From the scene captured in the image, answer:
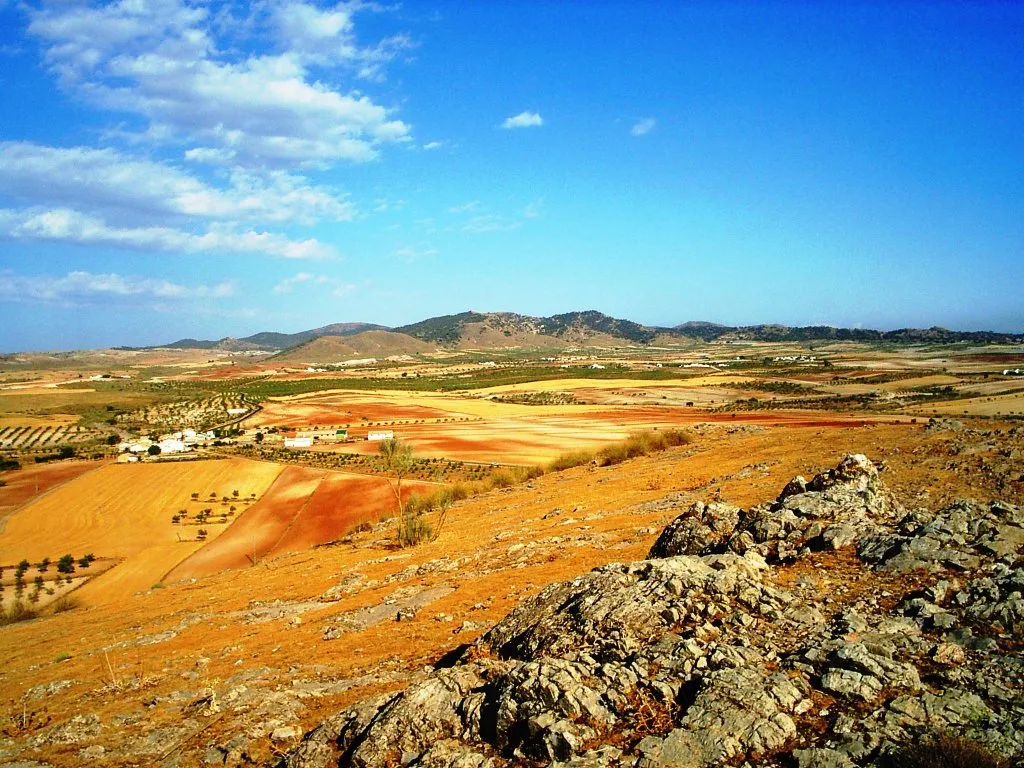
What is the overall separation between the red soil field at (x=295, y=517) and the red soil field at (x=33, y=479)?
22189 millimetres

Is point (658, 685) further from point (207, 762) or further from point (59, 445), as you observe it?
point (59, 445)

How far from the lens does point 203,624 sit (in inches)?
617

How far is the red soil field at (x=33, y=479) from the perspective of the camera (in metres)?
51.4

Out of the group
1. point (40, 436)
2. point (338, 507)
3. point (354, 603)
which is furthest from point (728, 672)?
point (40, 436)

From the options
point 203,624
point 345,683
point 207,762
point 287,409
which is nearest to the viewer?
point 207,762

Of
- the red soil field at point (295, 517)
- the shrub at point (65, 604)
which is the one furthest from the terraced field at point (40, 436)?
the shrub at point (65, 604)

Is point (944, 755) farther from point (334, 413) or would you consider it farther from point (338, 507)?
point (334, 413)

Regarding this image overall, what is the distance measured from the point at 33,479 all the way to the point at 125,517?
74.8 ft

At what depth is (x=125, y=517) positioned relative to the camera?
45.7 metres

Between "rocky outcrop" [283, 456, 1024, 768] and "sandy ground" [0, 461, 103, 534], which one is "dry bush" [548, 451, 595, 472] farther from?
"sandy ground" [0, 461, 103, 534]

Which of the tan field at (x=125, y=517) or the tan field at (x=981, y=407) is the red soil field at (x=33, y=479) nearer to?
the tan field at (x=125, y=517)

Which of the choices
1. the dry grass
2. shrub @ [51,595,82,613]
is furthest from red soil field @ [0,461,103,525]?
the dry grass

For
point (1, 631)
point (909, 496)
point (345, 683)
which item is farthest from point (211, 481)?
point (909, 496)

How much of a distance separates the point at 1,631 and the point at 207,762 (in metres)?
19.5
